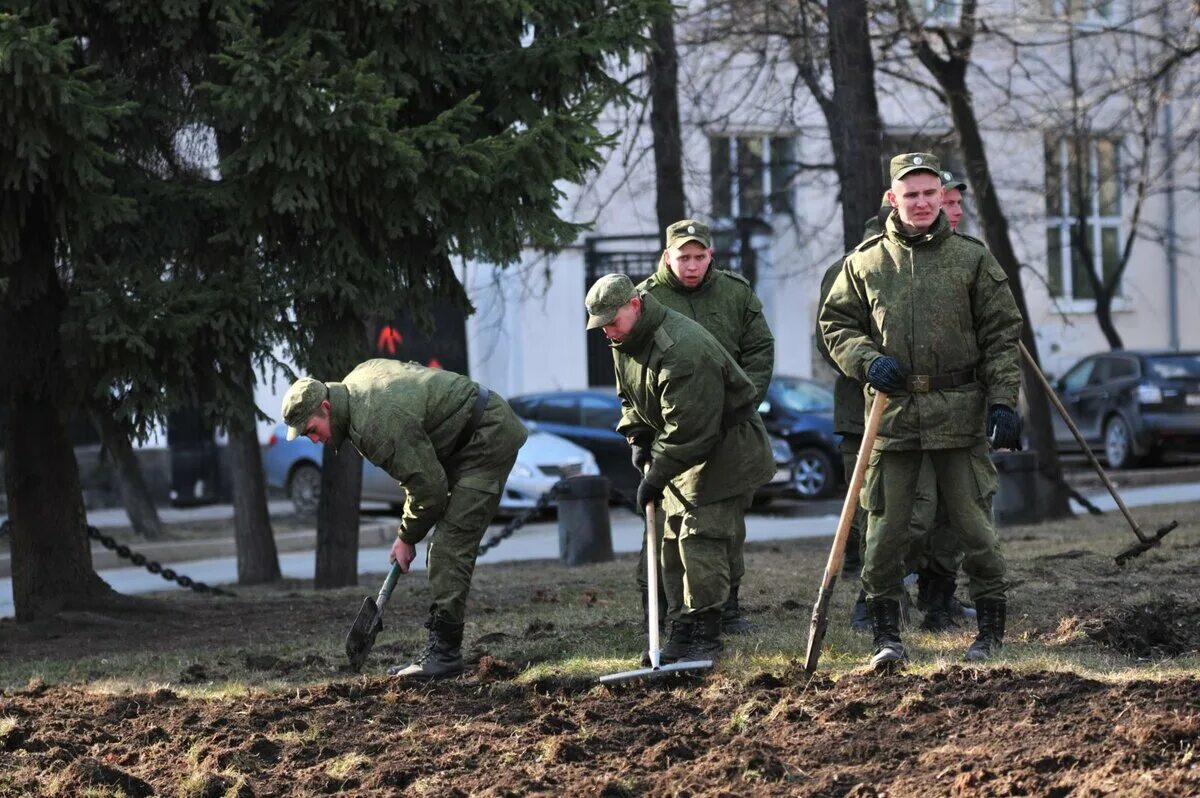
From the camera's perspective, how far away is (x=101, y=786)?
5555mm

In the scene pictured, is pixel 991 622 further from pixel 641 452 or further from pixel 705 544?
pixel 641 452

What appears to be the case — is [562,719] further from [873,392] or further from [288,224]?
[288,224]

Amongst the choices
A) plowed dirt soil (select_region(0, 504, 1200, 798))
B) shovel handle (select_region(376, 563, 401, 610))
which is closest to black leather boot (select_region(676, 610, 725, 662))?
plowed dirt soil (select_region(0, 504, 1200, 798))

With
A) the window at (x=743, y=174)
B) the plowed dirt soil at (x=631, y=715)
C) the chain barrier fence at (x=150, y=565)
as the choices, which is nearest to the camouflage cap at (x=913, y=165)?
the plowed dirt soil at (x=631, y=715)

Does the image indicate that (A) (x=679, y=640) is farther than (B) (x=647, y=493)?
Yes

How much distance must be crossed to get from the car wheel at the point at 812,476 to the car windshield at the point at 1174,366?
4718mm

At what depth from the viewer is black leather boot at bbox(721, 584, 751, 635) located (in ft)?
25.8

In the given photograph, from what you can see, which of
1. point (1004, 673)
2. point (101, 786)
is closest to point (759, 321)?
point (1004, 673)

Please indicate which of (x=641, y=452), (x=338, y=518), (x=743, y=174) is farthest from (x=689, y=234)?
(x=743, y=174)

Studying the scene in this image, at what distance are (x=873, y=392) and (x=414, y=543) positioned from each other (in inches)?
81.7

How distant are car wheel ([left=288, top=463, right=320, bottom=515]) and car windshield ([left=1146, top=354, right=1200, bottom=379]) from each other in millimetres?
10592

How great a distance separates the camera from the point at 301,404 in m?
6.62

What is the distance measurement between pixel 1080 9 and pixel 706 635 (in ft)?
32.4

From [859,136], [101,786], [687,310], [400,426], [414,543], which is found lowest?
[101,786]
